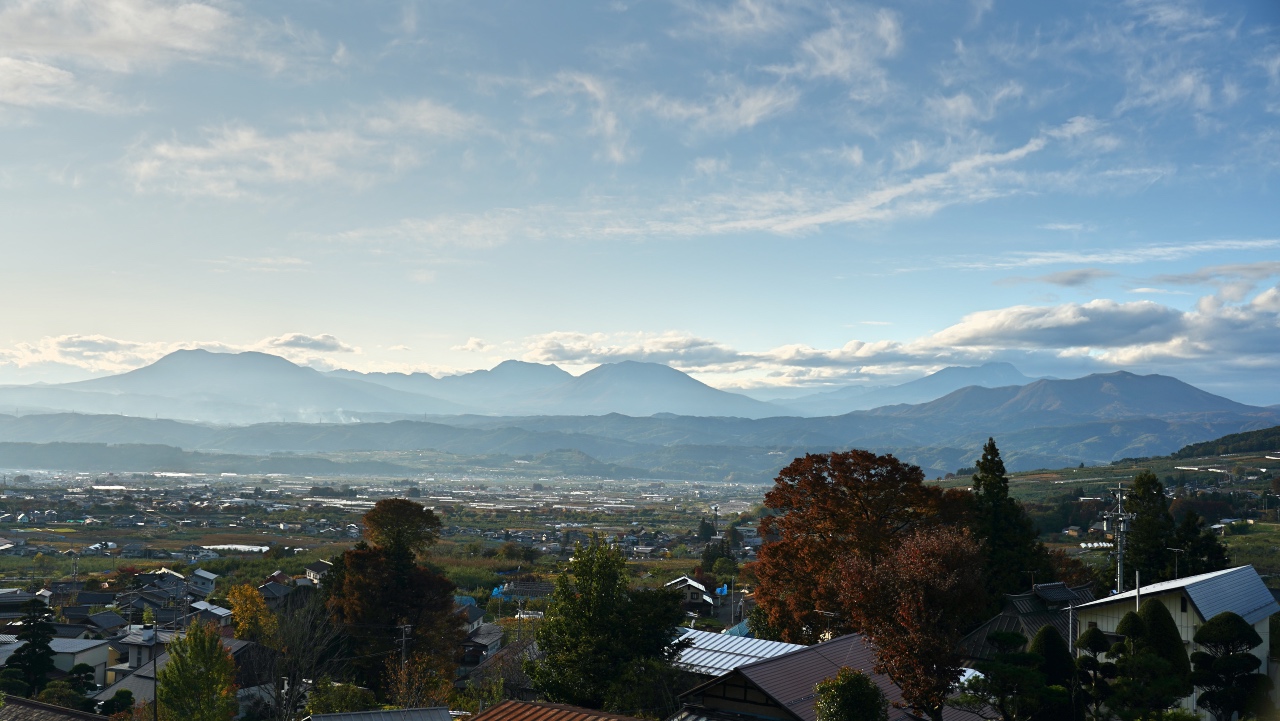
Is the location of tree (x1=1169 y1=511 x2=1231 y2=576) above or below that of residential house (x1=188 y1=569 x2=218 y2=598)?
above

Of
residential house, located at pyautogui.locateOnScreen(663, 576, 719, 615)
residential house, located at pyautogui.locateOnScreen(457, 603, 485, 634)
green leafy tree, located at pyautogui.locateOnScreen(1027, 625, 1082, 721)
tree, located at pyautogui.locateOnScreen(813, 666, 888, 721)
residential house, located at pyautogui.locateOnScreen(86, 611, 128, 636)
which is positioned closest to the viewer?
tree, located at pyautogui.locateOnScreen(813, 666, 888, 721)

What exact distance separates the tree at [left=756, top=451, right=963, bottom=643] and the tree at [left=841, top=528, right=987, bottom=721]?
868 centimetres

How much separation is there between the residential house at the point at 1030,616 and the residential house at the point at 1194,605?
3.31 metres

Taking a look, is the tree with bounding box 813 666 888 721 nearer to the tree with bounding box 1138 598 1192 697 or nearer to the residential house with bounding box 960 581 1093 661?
the tree with bounding box 1138 598 1192 697

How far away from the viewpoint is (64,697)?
29828mm

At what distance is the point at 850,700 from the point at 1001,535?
19.2 m

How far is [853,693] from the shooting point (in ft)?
52.3

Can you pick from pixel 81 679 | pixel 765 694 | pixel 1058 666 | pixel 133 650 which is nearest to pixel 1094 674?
pixel 1058 666

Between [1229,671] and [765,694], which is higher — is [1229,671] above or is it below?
above

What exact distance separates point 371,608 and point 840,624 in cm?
1693

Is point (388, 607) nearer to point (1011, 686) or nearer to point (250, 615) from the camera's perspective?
point (250, 615)

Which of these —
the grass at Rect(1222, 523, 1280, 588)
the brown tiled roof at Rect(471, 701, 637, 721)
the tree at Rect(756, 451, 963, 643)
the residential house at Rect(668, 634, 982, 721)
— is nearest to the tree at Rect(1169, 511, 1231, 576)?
the tree at Rect(756, 451, 963, 643)

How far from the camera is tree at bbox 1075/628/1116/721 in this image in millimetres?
17547

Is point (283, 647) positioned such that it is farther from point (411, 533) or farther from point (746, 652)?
point (746, 652)
